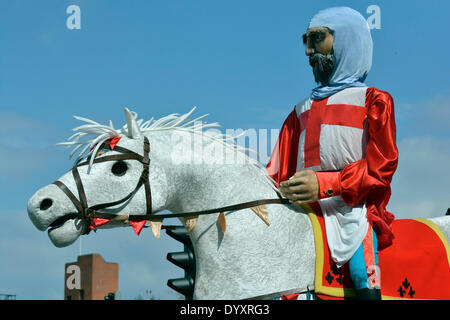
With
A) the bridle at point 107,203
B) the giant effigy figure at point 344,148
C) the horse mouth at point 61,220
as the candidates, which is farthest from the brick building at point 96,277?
the bridle at point 107,203

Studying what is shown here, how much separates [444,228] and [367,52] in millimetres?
1697

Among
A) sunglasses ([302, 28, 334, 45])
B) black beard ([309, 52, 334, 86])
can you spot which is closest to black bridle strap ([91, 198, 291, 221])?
black beard ([309, 52, 334, 86])

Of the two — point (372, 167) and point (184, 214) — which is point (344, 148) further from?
point (184, 214)

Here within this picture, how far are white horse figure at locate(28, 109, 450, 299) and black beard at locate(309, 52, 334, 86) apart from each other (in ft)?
3.94

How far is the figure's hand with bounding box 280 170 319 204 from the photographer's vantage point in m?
4.48

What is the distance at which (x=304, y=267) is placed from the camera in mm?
4391

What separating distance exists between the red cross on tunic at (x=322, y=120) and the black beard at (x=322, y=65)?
23 centimetres

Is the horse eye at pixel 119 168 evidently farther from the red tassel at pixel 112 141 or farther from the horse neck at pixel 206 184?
the horse neck at pixel 206 184

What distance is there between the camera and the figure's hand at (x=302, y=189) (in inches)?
177

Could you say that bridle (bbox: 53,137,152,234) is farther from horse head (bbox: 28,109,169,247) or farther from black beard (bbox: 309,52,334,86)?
black beard (bbox: 309,52,334,86)

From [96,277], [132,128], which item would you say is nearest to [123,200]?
[132,128]

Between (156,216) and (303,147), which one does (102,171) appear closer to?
(156,216)
